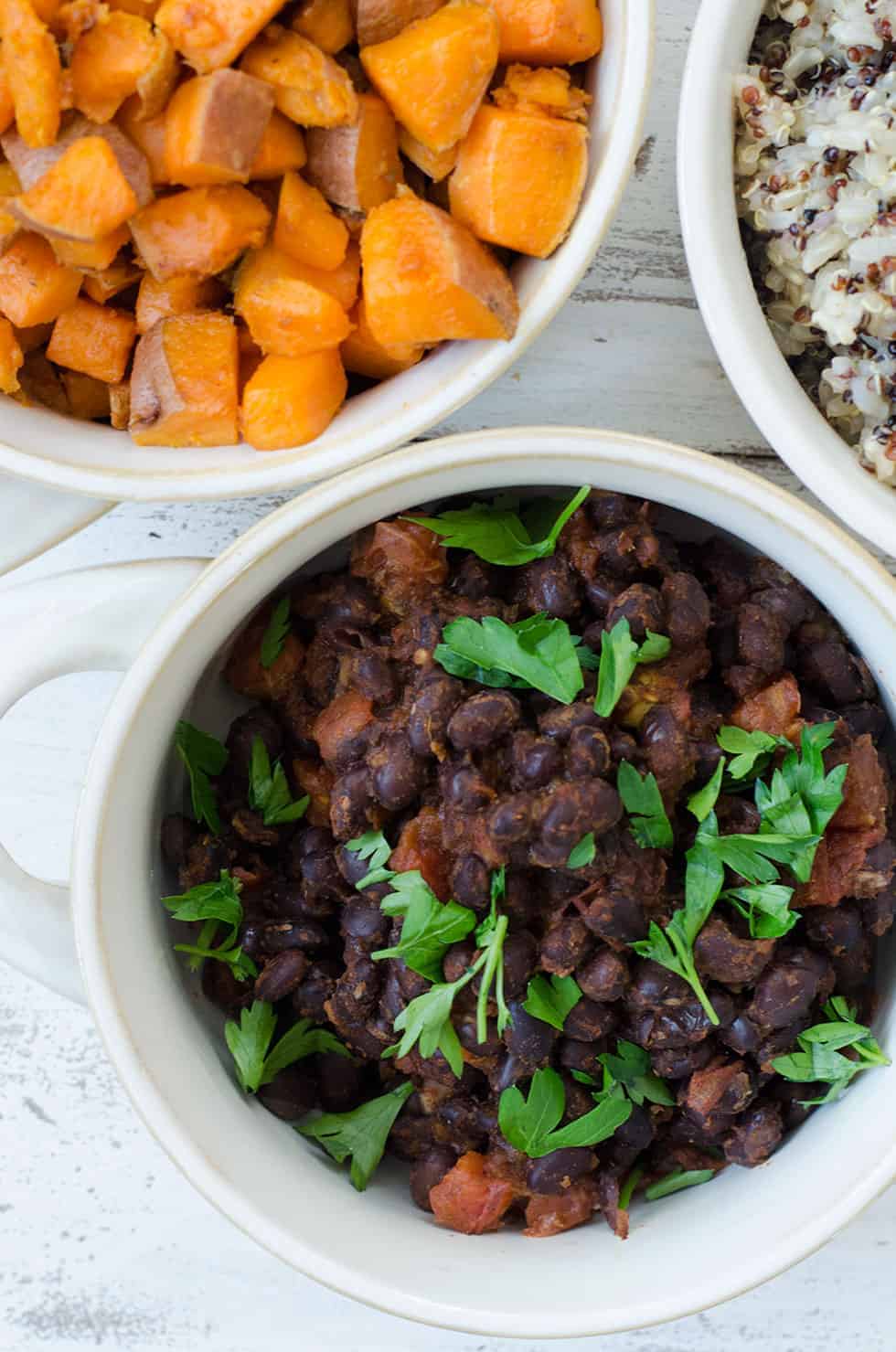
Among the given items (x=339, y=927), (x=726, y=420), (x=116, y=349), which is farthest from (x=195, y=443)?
(x=726, y=420)

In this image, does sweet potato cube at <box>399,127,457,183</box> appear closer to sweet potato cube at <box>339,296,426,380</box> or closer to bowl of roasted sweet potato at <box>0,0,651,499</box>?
bowl of roasted sweet potato at <box>0,0,651,499</box>

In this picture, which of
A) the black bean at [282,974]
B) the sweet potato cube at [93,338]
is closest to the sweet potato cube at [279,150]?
the sweet potato cube at [93,338]

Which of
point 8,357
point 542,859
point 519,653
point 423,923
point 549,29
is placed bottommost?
point 423,923

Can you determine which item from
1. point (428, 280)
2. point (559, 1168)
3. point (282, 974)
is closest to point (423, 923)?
point (282, 974)

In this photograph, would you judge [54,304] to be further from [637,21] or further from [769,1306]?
[769,1306]

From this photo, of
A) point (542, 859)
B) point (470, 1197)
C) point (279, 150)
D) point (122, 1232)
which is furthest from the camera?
point (122, 1232)

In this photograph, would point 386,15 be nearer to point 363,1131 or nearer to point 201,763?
point 201,763
